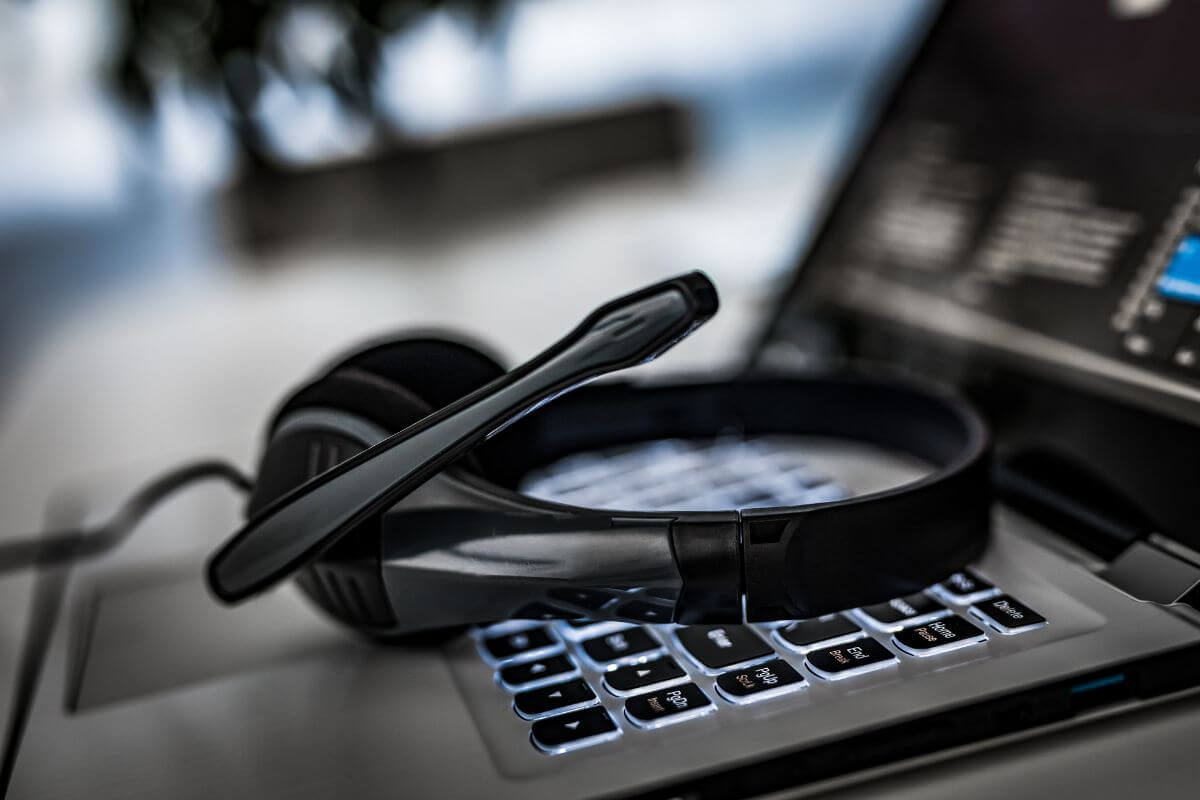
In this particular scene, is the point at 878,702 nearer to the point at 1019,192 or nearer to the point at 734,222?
the point at 1019,192

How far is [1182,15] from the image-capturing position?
0.38m

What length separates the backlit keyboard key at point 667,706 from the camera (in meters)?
0.25

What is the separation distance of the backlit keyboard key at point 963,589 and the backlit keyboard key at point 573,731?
0.10m

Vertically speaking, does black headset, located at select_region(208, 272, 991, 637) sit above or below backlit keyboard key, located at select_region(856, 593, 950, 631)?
above

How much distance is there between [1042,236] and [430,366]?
26 centimetres

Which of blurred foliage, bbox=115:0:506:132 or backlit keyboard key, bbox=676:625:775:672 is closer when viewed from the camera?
backlit keyboard key, bbox=676:625:775:672

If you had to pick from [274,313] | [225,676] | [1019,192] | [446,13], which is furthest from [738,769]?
[446,13]

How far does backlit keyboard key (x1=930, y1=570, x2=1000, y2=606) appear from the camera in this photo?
0.94 feet

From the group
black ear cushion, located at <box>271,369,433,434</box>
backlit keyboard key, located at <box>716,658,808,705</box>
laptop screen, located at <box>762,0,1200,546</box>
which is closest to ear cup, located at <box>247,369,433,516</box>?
black ear cushion, located at <box>271,369,433,434</box>

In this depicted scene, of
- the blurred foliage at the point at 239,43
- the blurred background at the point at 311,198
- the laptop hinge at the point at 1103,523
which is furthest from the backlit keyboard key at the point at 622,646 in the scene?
the blurred foliage at the point at 239,43

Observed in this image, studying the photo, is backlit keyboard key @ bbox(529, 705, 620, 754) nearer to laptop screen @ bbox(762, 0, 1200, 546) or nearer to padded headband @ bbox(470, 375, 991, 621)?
padded headband @ bbox(470, 375, 991, 621)

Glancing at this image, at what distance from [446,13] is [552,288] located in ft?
2.23

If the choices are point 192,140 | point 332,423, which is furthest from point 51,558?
point 192,140

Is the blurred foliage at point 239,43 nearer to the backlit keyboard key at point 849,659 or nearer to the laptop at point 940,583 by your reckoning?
the laptop at point 940,583
